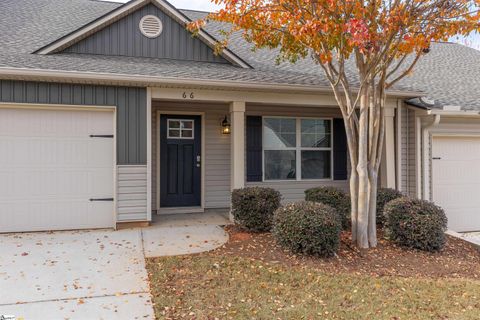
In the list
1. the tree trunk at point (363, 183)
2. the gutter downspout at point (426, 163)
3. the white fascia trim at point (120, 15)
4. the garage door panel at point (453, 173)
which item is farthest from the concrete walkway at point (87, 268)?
the garage door panel at point (453, 173)

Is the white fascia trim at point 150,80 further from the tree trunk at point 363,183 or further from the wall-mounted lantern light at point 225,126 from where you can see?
the tree trunk at point 363,183

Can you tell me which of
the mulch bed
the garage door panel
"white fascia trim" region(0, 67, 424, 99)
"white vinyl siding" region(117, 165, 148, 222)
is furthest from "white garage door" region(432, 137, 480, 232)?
"white vinyl siding" region(117, 165, 148, 222)

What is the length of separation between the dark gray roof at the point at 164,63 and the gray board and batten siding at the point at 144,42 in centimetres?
18

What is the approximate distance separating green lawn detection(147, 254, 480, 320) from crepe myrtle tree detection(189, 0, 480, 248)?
1.38 meters

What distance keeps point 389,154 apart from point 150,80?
16.0 feet

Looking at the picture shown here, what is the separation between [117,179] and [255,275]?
3205 mm

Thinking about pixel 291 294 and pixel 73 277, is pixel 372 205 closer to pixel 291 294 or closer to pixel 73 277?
pixel 291 294

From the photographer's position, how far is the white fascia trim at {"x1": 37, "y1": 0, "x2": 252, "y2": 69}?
657 cm

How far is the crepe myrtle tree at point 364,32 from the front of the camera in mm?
4691

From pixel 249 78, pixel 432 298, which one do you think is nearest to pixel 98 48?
pixel 249 78

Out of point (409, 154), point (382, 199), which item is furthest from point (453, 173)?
point (382, 199)

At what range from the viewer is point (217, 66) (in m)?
7.30

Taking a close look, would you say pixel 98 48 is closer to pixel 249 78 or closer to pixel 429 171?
pixel 249 78

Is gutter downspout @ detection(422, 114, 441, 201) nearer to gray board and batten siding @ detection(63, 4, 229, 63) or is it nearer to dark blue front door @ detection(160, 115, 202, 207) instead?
gray board and batten siding @ detection(63, 4, 229, 63)
